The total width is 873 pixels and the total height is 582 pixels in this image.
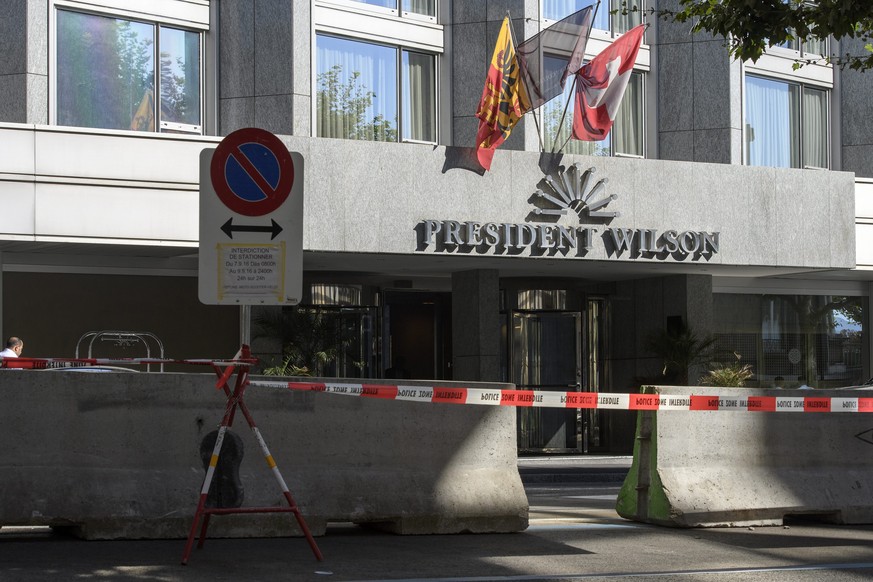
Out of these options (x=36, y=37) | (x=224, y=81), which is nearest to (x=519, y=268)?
(x=224, y=81)

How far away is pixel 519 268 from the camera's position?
24.1 meters

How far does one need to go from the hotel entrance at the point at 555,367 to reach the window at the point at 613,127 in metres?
2.90

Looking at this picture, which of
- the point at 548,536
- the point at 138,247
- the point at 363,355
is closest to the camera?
the point at 548,536

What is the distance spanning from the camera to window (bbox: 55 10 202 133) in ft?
69.2

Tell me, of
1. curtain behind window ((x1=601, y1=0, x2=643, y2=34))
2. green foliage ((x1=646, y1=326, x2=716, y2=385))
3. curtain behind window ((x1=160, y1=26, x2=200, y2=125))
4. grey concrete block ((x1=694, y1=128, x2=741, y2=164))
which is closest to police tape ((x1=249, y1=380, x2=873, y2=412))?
curtain behind window ((x1=160, y1=26, x2=200, y2=125))

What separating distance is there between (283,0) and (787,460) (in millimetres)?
13529

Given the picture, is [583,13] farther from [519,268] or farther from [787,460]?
[787,460]

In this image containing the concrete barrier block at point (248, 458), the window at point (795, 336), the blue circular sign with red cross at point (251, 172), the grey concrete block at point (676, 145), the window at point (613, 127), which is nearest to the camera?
the blue circular sign with red cross at point (251, 172)

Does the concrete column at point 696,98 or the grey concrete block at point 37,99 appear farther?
the concrete column at point 696,98

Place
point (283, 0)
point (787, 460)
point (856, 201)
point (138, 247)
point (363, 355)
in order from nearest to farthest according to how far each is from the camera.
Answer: point (787, 460) < point (138, 247) < point (283, 0) < point (363, 355) < point (856, 201)

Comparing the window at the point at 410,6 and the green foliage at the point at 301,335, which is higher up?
the window at the point at 410,6

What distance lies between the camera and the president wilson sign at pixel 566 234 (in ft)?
71.6

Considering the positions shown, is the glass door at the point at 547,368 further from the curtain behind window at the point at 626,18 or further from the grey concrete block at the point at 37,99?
the grey concrete block at the point at 37,99

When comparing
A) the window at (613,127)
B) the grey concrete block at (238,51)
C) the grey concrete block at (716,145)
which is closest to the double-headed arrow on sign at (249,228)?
the grey concrete block at (238,51)
